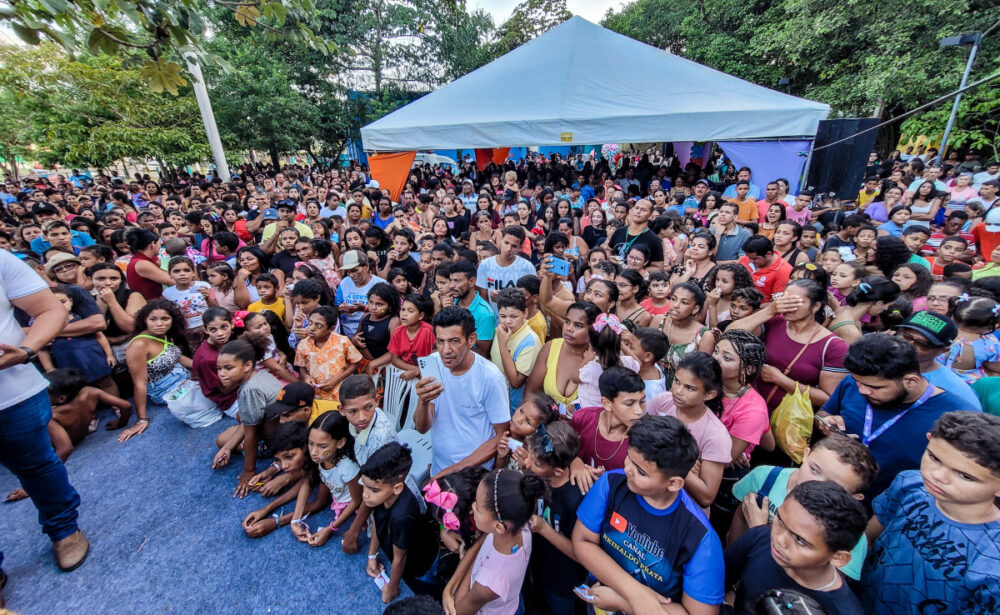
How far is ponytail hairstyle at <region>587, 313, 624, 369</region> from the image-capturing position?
8.91ft

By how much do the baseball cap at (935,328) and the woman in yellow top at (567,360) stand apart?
5.72 feet

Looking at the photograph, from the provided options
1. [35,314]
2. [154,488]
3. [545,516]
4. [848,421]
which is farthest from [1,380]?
[848,421]

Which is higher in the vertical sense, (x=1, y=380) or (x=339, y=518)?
(x=1, y=380)

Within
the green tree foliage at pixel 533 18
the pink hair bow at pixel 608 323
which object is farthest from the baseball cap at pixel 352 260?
the green tree foliage at pixel 533 18

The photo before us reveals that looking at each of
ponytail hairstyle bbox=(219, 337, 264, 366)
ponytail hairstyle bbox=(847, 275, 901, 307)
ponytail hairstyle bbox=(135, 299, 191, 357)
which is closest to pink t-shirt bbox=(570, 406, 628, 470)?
ponytail hairstyle bbox=(847, 275, 901, 307)

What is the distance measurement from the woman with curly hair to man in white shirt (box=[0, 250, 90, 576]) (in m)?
1.55

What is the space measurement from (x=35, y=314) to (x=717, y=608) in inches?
141

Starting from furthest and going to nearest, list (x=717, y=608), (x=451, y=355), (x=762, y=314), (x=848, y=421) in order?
(x=762, y=314)
(x=451, y=355)
(x=848, y=421)
(x=717, y=608)

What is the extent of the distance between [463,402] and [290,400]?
1.44m

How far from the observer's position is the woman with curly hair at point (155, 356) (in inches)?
149

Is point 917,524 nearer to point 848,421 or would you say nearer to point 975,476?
point 975,476

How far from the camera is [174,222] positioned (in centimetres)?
641

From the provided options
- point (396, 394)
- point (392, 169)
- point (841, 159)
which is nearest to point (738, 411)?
point (396, 394)

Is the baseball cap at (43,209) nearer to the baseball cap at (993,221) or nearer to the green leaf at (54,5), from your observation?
the green leaf at (54,5)
